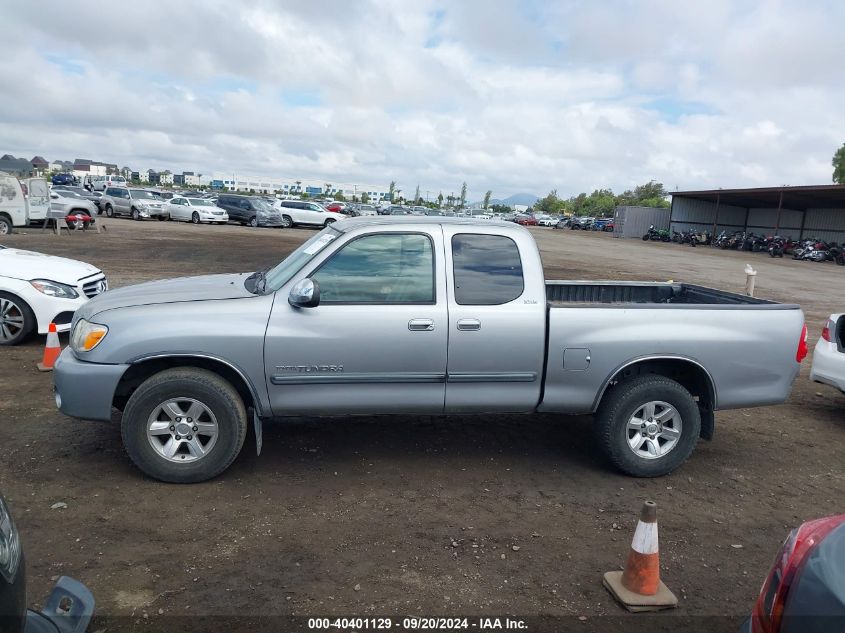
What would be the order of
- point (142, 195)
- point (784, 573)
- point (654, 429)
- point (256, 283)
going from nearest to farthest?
point (784, 573)
point (654, 429)
point (256, 283)
point (142, 195)

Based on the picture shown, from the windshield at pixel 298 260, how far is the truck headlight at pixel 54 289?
13.7ft

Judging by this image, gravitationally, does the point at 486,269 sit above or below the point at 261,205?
above

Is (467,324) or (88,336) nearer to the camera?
(88,336)

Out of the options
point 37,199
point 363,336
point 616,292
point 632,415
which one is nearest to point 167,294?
point 363,336

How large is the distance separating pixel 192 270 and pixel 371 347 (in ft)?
43.9

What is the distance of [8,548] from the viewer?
212cm

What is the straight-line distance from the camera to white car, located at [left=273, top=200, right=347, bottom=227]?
40469 millimetres

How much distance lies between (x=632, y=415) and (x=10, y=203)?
75.0ft

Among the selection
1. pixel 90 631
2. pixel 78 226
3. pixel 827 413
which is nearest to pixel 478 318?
pixel 90 631

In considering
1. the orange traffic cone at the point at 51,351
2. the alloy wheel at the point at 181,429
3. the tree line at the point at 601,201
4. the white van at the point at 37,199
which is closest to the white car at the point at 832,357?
the alloy wheel at the point at 181,429

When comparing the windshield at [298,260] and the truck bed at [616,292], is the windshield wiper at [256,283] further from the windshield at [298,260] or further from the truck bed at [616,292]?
the truck bed at [616,292]

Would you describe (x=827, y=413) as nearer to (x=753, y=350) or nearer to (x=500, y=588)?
(x=753, y=350)

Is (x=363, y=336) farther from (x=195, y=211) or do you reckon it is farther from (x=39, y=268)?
(x=195, y=211)

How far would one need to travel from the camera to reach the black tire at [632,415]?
16.4 ft
